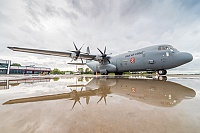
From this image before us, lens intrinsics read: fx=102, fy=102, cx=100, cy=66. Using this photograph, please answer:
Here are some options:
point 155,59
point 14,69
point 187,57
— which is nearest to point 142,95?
point 155,59

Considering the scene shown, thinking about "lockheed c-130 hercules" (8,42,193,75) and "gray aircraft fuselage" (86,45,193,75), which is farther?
"lockheed c-130 hercules" (8,42,193,75)

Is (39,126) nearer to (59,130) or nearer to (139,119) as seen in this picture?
(59,130)

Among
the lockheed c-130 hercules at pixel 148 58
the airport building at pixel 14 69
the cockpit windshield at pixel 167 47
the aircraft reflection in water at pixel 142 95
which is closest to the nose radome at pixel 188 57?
the lockheed c-130 hercules at pixel 148 58

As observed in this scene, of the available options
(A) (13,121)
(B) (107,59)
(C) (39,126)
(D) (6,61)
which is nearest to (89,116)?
(C) (39,126)

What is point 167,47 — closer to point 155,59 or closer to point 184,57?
point 155,59

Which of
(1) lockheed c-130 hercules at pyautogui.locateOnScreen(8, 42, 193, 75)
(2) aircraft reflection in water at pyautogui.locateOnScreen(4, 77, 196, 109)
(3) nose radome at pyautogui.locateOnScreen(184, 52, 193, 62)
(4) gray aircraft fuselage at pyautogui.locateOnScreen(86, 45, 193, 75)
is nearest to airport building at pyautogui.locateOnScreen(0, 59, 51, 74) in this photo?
(1) lockheed c-130 hercules at pyautogui.locateOnScreen(8, 42, 193, 75)

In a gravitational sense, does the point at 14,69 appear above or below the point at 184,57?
below

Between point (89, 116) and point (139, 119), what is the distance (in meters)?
0.81

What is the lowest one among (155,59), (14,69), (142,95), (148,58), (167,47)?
(142,95)

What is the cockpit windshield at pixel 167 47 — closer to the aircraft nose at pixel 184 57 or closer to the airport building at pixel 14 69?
the aircraft nose at pixel 184 57

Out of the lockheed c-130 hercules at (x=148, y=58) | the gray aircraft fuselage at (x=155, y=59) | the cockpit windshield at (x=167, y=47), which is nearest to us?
the gray aircraft fuselage at (x=155, y=59)

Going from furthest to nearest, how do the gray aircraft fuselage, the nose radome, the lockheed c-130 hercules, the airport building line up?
the airport building
the lockheed c-130 hercules
the gray aircraft fuselage
the nose radome

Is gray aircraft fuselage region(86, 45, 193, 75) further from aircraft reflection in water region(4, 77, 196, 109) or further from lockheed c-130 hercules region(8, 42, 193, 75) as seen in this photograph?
aircraft reflection in water region(4, 77, 196, 109)

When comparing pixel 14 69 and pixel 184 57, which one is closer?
pixel 184 57
